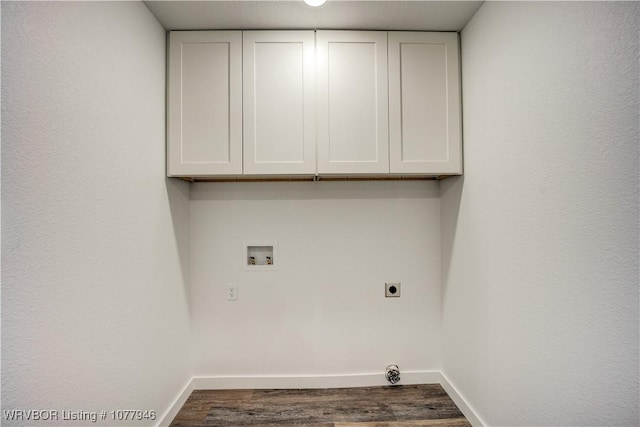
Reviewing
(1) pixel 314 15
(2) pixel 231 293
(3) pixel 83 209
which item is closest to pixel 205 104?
(1) pixel 314 15

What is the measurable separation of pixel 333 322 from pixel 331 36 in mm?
1824

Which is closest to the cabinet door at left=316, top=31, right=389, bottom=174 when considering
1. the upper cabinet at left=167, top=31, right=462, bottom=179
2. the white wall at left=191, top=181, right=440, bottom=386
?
the upper cabinet at left=167, top=31, right=462, bottom=179

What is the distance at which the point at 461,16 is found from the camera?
64.4 inches

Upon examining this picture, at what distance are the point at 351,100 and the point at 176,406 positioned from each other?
81.8 inches

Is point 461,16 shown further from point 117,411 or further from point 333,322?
point 117,411

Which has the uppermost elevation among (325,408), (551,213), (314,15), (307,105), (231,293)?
(314,15)

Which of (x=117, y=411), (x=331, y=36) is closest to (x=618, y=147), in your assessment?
(x=331, y=36)

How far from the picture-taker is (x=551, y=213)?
1076 millimetres

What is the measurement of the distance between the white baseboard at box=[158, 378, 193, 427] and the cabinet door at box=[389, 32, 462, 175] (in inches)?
73.6

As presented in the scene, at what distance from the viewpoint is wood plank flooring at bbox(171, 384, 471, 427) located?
1.69 m

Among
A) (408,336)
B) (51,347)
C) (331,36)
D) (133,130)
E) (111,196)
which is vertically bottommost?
(408,336)

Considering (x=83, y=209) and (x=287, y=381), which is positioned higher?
(x=83, y=209)

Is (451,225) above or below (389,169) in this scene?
below

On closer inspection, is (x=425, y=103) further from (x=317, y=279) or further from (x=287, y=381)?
(x=287, y=381)
